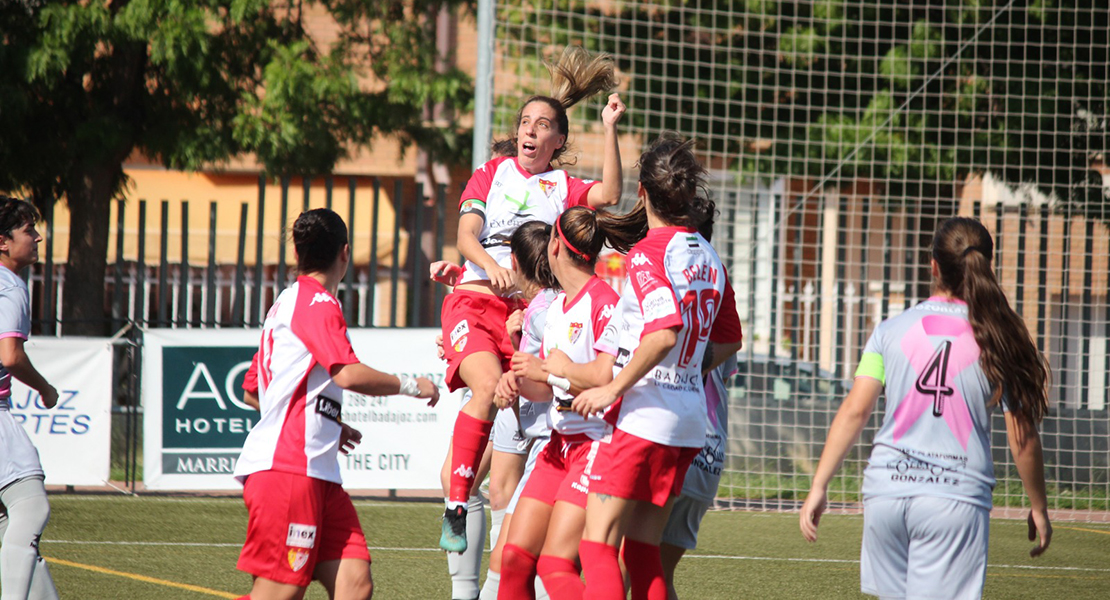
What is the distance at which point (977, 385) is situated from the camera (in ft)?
11.6

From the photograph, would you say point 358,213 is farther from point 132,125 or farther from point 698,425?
point 698,425

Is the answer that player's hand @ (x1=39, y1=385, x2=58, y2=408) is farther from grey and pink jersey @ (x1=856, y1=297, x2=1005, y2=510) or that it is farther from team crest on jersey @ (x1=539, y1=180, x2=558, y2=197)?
grey and pink jersey @ (x1=856, y1=297, x2=1005, y2=510)

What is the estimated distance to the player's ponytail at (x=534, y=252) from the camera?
15.7 ft

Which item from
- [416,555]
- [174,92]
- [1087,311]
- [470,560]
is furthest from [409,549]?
→ [174,92]

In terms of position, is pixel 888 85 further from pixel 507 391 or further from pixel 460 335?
pixel 507 391

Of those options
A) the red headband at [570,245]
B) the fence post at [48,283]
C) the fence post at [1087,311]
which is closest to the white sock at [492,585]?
the red headband at [570,245]

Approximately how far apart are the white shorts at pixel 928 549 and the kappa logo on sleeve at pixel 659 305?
97 centimetres

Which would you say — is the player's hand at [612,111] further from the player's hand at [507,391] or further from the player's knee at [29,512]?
the player's knee at [29,512]

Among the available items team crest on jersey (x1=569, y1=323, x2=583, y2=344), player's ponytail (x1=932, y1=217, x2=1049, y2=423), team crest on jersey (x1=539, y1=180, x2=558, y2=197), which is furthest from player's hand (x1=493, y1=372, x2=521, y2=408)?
player's ponytail (x1=932, y1=217, x2=1049, y2=423)

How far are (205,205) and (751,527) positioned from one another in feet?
50.8

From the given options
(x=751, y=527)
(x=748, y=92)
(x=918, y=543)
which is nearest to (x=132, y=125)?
(x=748, y=92)

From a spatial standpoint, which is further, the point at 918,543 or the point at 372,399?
the point at 372,399

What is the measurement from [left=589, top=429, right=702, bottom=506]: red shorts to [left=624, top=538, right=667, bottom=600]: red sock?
0.25 metres

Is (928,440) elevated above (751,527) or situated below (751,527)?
above
